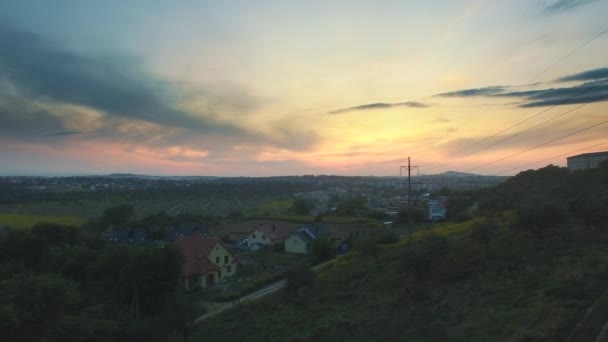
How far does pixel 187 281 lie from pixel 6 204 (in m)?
77.2

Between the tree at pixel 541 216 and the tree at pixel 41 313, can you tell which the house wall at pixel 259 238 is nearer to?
the tree at pixel 541 216

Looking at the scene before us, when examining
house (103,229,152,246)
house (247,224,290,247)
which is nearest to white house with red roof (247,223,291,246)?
house (247,224,290,247)

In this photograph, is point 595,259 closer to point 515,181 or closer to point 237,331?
point 237,331

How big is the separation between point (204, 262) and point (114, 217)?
36.6 metres

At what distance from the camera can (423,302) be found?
1841cm

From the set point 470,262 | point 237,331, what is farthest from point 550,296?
point 237,331

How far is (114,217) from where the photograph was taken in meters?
58.8

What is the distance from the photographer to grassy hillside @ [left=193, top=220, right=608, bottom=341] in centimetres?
1366

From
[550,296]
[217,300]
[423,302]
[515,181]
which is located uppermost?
[515,181]

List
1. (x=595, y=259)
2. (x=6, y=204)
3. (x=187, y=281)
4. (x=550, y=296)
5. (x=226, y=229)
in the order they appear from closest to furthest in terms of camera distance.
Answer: (x=550, y=296) → (x=595, y=259) → (x=187, y=281) → (x=226, y=229) → (x=6, y=204)

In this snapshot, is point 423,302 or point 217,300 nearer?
point 423,302

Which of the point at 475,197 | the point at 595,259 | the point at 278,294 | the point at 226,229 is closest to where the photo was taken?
the point at 595,259

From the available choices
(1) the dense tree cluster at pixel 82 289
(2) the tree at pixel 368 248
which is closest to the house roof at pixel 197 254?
(1) the dense tree cluster at pixel 82 289

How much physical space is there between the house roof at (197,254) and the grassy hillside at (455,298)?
297 inches
